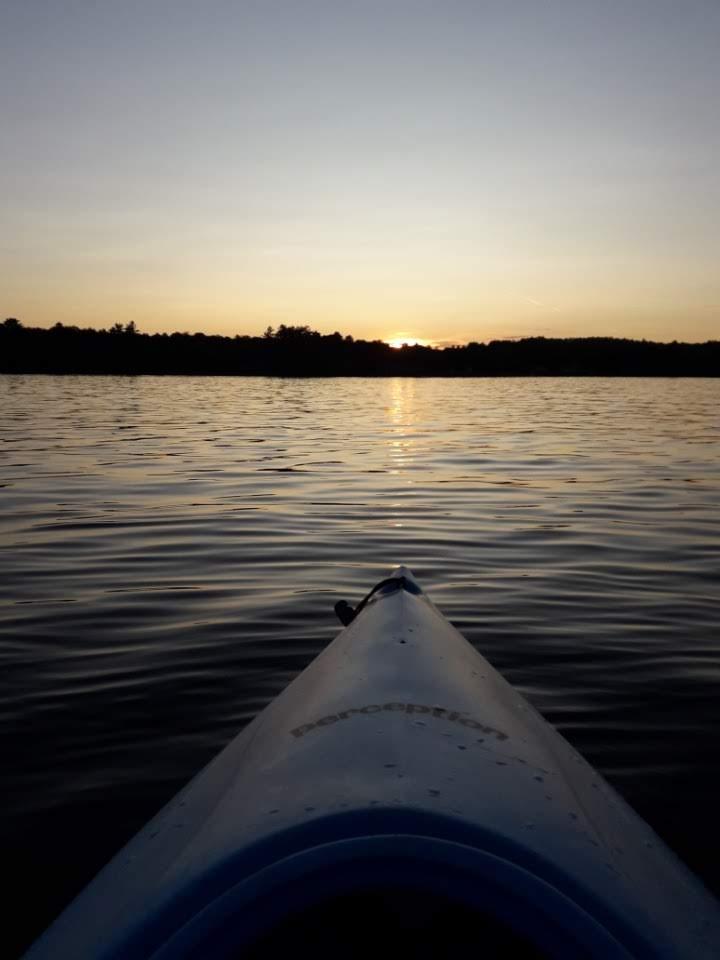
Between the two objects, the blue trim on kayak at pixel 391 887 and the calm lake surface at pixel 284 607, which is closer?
the blue trim on kayak at pixel 391 887

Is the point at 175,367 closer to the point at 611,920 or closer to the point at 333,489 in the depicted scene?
the point at 333,489

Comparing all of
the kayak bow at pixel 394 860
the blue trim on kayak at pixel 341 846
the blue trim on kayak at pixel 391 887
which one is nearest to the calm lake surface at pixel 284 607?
the kayak bow at pixel 394 860

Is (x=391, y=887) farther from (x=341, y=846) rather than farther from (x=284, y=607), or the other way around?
(x=284, y=607)

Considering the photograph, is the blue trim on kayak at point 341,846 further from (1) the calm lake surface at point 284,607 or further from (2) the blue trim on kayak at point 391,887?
(1) the calm lake surface at point 284,607

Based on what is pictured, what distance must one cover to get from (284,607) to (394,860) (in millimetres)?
4890

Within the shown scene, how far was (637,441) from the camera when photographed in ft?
68.2

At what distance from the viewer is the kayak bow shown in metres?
1.40

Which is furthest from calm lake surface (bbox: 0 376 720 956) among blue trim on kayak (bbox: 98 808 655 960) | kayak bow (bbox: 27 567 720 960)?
blue trim on kayak (bbox: 98 808 655 960)

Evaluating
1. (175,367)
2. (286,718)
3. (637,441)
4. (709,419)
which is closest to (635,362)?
(175,367)

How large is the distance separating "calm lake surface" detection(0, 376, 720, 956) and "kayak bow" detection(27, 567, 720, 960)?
3.66ft

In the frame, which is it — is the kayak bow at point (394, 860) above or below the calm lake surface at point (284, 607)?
above

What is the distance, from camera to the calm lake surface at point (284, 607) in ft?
11.4

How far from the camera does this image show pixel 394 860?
143cm

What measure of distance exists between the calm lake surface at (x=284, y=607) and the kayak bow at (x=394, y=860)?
1114 millimetres
